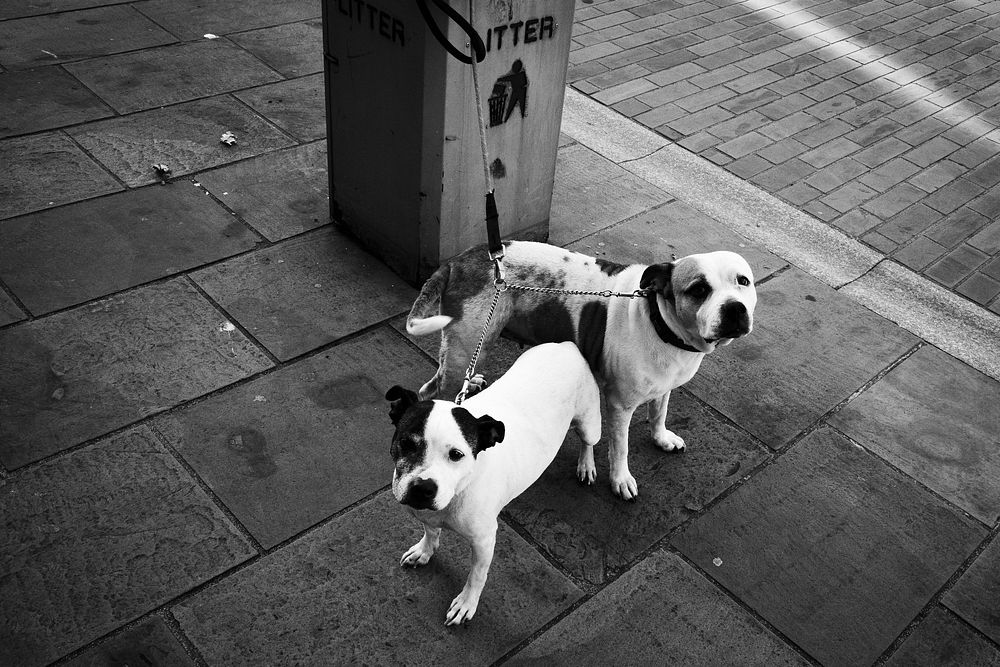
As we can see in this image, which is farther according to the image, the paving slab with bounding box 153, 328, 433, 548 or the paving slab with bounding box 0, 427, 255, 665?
the paving slab with bounding box 153, 328, 433, 548

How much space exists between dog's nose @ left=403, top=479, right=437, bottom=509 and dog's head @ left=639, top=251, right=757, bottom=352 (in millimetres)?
1438

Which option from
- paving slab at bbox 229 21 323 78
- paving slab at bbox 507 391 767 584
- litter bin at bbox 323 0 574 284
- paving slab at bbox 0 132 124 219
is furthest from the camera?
paving slab at bbox 229 21 323 78

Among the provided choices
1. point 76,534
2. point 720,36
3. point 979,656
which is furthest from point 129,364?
point 720,36

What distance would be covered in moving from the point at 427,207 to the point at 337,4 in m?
1.39

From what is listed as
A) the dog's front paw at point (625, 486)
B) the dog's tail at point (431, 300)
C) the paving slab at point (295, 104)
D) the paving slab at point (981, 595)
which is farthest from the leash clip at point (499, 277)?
the paving slab at point (295, 104)

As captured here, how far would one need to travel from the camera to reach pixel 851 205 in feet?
23.5

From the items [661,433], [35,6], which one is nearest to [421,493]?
[661,433]

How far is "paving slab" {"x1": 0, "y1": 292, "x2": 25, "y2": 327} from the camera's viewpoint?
514cm

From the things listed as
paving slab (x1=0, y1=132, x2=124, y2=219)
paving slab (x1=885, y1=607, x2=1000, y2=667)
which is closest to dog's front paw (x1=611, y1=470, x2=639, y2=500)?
paving slab (x1=885, y1=607, x2=1000, y2=667)

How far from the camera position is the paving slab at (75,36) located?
7898 mm

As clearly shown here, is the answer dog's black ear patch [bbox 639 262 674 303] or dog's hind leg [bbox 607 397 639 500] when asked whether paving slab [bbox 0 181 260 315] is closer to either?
dog's hind leg [bbox 607 397 639 500]

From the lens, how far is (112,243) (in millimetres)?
5852

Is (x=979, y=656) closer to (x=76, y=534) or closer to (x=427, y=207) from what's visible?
(x=427, y=207)

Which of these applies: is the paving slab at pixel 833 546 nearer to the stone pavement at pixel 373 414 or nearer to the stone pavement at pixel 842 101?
the stone pavement at pixel 373 414
